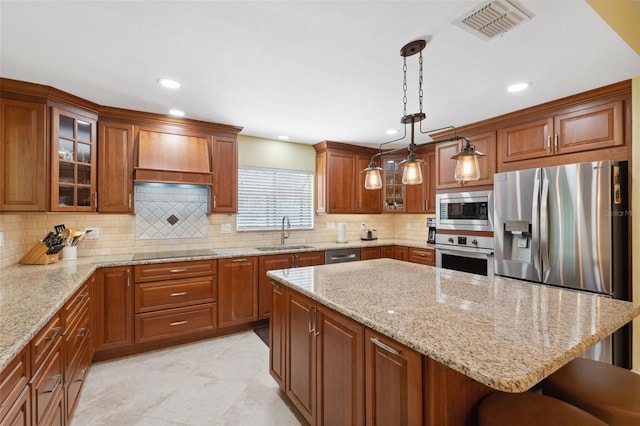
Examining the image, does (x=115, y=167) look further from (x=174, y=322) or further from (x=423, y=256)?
(x=423, y=256)

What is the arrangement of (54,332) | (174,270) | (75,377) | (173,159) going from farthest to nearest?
(173,159) < (174,270) < (75,377) < (54,332)

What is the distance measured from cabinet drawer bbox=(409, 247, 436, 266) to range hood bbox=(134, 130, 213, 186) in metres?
2.86

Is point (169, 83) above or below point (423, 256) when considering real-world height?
above

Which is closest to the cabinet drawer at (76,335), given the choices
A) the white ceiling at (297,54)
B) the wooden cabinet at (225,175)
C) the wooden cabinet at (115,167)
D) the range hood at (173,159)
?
the wooden cabinet at (115,167)

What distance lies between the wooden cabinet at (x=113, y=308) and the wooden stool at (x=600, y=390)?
3225mm

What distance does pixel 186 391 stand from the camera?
2357 mm

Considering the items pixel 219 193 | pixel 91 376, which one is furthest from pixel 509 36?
pixel 91 376

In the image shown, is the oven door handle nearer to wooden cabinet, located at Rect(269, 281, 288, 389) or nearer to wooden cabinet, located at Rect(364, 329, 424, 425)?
wooden cabinet, located at Rect(269, 281, 288, 389)

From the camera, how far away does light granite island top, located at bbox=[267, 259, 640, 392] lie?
3.11 ft

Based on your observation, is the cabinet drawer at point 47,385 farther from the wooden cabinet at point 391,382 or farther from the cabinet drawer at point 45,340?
the wooden cabinet at point 391,382

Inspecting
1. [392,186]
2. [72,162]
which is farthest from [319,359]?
[392,186]

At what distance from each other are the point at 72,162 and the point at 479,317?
340 centimetres

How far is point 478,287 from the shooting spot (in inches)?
73.2

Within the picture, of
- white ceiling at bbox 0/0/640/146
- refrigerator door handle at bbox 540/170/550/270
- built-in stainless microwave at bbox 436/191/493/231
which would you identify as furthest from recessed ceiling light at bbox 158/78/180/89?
refrigerator door handle at bbox 540/170/550/270
